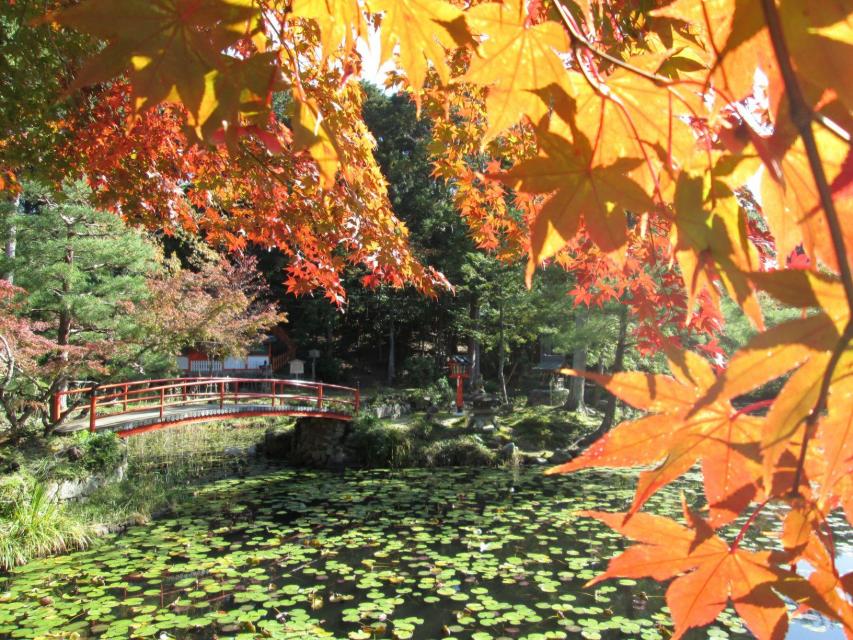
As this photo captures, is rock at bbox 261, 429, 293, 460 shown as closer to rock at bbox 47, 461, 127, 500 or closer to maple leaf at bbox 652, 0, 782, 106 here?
rock at bbox 47, 461, 127, 500

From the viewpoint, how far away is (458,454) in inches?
364

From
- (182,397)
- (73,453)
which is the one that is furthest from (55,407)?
(182,397)

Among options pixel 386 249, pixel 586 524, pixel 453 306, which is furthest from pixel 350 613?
pixel 453 306

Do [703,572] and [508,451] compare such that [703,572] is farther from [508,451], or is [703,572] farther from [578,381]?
[578,381]

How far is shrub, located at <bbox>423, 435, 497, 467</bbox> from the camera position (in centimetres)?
910

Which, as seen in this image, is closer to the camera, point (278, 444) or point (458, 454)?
point (458, 454)

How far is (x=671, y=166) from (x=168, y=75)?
0.37 m

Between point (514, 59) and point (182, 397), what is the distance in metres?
11.3

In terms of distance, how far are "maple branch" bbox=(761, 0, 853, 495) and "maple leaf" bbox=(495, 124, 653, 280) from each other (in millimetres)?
146

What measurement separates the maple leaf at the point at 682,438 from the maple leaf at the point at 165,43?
376mm

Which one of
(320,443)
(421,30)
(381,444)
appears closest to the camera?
(421,30)

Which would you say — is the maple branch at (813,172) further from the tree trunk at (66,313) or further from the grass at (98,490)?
the tree trunk at (66,313)

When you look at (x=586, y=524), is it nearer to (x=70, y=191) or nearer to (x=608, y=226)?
(x=608, y=226)

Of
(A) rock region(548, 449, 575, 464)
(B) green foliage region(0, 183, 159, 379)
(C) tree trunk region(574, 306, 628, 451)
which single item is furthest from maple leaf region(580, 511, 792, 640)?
(C) tree trunk region(574, 306, 628, 451)
